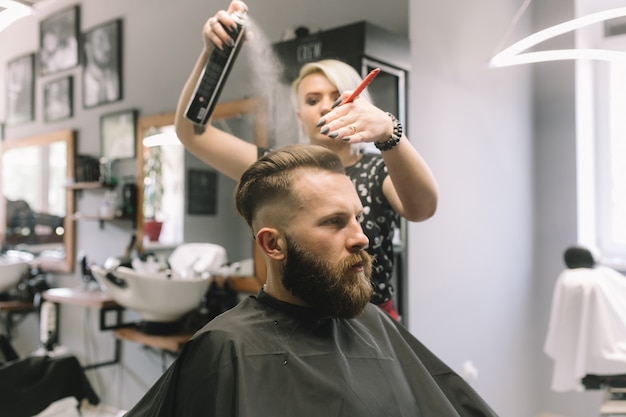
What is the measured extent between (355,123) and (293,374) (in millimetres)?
532

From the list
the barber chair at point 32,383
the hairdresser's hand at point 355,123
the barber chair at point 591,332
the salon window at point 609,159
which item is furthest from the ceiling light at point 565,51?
the barber chair at point 32,383

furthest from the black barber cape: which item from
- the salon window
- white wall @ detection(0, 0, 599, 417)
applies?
the salon window

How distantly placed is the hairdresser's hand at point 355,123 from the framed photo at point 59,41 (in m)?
0.97

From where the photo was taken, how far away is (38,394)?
1562 mm

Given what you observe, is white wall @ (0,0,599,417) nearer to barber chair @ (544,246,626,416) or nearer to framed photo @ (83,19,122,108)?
framed photo @ (83,19,122,108)

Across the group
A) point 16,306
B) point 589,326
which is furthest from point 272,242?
point 589,326

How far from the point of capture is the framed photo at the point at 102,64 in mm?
1910

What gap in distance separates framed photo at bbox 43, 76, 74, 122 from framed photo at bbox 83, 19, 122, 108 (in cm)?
10

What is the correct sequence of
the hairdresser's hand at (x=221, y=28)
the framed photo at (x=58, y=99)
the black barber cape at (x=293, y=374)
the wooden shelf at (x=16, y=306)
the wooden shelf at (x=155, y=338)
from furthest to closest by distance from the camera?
the wooden shelf at (x=155, y=338)
the framed photo at (x=58, y=99)
the wooden shelf at (x=16, y=306)
the hairdresser's hand at (x=221, y=28)
the black barber cape at (x=293, y=374)

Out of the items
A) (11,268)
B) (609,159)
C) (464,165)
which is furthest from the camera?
(609,159)

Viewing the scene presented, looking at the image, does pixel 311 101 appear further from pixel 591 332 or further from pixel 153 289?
pixel 591 332

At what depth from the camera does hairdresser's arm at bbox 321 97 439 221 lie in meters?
1.09

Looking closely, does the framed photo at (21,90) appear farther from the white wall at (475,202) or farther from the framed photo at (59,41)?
the white wall at (475,202)

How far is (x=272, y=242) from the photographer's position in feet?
3.70
